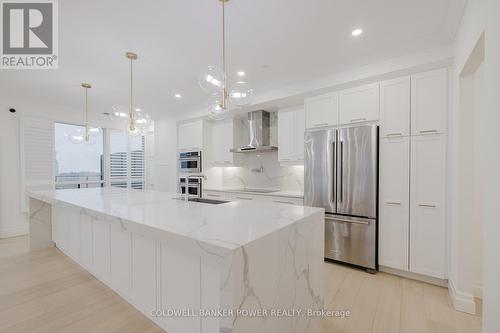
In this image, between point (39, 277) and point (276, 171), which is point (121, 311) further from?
point (276, 171)

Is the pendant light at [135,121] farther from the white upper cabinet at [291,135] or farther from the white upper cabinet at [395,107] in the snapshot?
the white upper cabinet at [395,107]

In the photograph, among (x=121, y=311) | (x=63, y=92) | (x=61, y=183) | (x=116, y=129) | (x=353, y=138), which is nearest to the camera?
(x=121, y=311)

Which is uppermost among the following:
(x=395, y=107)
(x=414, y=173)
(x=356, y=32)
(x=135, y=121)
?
(x=356, y=32)

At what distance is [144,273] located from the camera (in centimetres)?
172

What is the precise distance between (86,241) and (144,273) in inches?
51.0

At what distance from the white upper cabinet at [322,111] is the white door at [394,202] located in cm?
73

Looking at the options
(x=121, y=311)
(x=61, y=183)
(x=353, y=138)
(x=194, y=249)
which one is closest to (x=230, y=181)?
(x=353, y=138)

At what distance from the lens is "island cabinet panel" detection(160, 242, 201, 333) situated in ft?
4.44

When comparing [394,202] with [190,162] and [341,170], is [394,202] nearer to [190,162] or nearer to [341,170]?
[341,170]

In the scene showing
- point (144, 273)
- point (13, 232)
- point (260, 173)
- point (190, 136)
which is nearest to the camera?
point (144, 273)

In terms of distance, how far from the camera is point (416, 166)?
8.26ft

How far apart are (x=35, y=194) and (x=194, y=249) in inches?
126

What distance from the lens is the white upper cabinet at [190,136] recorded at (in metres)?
4.86

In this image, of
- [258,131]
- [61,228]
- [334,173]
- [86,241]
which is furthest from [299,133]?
[61,228]
